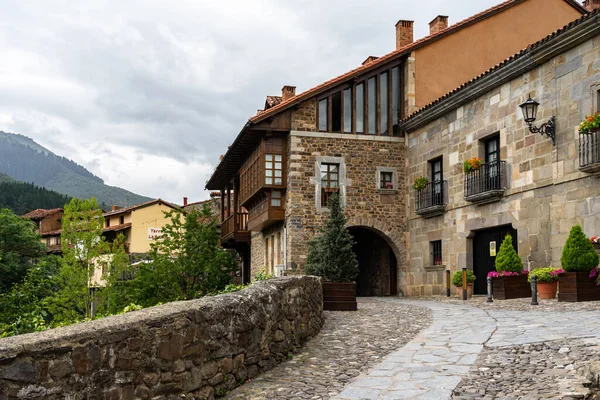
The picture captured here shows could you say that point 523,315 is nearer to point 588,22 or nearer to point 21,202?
point 588,22

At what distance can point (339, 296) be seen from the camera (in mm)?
12664

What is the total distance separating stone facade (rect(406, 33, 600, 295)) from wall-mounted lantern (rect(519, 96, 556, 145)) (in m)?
0.15

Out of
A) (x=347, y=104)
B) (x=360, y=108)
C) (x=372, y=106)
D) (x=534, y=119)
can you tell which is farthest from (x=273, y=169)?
(x=534, y=119)

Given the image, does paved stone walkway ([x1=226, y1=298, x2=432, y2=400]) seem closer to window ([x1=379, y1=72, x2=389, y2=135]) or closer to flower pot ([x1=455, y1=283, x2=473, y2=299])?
flower pot ([x1=455, y1=283, x2=473, y2=299])

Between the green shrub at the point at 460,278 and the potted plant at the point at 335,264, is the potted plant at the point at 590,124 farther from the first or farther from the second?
the green shrub at the point at 460,278

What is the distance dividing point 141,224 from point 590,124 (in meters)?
44.9

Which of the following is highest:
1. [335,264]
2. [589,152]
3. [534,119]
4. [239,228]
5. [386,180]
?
[534,119]

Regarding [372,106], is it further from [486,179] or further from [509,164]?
[509,164]

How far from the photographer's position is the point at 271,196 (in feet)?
72.4

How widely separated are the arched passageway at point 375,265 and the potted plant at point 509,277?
828cm

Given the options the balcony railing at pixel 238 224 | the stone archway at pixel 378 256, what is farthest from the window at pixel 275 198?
the balcony railing at pixel 238 224

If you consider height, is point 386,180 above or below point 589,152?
above

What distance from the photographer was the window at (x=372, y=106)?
73.7ft

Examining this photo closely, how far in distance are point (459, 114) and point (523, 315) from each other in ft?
31.6
